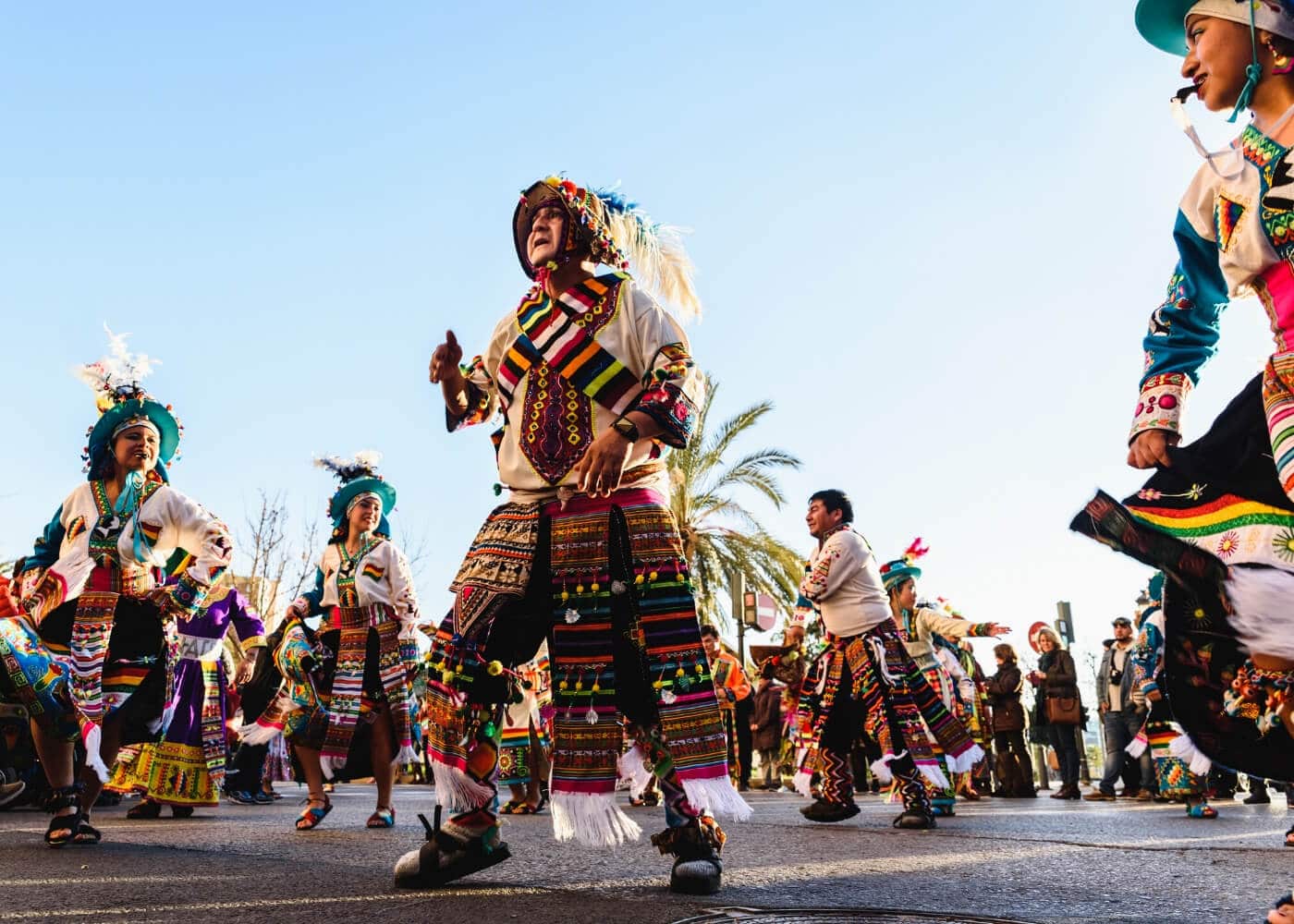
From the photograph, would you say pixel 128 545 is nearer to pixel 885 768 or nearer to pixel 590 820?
pixel 590 820

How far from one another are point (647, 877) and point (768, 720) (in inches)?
536

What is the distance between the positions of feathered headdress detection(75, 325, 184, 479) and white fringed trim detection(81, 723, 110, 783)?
1.34m

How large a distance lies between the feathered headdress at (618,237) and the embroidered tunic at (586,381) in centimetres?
18

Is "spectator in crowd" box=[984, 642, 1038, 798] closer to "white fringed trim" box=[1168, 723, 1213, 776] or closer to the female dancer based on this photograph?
the female dancer

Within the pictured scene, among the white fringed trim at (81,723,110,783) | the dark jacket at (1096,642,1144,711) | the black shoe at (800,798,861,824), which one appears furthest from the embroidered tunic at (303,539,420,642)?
the dark jacket at (1096,642,1144,711)

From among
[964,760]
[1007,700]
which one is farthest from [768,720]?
[964,760]

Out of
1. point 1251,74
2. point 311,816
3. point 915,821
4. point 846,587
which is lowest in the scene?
point 915,821

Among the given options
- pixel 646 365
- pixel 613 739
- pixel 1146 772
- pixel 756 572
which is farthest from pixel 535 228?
pixel 756 572

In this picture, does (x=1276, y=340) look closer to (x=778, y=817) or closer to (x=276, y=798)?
(x=778, y=817)

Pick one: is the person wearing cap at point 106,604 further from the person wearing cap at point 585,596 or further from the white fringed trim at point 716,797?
the white fringed trim at point 716,797

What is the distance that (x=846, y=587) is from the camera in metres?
7.23

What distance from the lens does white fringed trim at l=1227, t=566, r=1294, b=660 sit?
2324 mm

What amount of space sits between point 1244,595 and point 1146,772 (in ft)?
35.6

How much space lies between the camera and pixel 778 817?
7.76 meters
